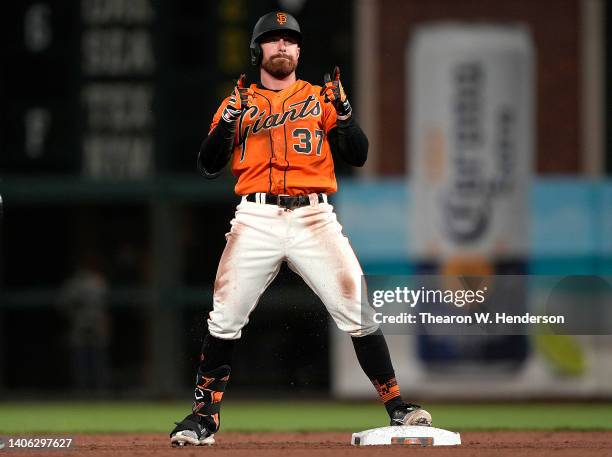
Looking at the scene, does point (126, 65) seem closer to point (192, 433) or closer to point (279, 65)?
point (279, 65)

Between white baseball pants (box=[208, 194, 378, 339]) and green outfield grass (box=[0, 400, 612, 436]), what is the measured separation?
9.69ft

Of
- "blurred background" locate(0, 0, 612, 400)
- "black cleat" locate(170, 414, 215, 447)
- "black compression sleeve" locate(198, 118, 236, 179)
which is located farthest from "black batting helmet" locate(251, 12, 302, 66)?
"blurred background" locate(0, 0, 612, 400)

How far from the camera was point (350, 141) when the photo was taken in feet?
22.5

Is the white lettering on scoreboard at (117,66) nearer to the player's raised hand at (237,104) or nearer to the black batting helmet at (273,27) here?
the black batting helmet at (273,27)

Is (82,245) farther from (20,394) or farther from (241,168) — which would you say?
(241,168)

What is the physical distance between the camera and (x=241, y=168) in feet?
22.8

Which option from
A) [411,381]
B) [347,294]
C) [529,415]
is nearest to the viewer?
[347,294]

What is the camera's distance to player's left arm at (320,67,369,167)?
669 centimetres

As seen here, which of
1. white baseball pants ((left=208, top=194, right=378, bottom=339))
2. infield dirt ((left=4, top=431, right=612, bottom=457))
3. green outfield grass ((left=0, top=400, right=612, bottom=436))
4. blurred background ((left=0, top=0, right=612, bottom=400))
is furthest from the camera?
blurred background ((left=0, top=0, right=612, bottom=400))

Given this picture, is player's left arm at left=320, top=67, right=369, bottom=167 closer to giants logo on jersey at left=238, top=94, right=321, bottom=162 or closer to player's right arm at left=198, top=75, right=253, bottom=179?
giants logo on jersey at left=238, top=94, right=321, bottom=162

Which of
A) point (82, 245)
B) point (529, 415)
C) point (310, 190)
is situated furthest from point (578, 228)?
point (310, 190)

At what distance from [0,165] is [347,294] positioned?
824cm

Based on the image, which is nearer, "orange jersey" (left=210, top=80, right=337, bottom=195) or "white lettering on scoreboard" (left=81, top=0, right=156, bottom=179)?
"orange jersey" (left=210, top=80, right=337, bottom=195)

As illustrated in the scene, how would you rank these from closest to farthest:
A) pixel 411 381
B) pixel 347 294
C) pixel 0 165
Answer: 1. pixel 347 294
2. pixel 411 381
3. pixel 0 165
